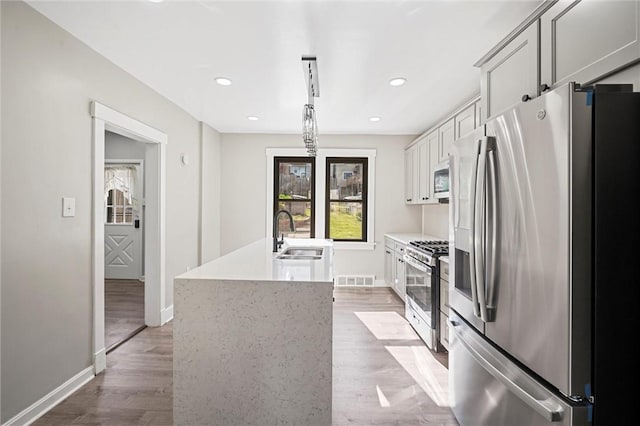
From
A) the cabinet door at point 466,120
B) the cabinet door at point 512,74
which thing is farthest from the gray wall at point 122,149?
the cabinet door at point 512,74

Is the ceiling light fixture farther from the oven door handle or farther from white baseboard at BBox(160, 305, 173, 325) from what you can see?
white baseboard at BBox(160, 305, 173, 325)

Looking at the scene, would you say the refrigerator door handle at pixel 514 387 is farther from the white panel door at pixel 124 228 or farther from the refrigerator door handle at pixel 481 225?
the white panel door at pixel 124 228

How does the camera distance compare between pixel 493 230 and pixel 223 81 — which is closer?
pixel 493 230

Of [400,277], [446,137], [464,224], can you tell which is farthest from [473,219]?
[400,277]

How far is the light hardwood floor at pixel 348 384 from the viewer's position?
214cm

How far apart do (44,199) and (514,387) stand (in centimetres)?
282

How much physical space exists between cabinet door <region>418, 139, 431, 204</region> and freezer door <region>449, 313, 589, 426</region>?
106 inches

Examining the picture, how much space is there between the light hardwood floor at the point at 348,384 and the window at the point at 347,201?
2152mm

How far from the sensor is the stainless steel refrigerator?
1.17 m

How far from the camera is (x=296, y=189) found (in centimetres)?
573

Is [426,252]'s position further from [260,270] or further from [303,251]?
[260,270]

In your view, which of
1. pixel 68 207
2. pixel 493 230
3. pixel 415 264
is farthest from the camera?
pixel 415 264

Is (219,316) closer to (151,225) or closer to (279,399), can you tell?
(279,399)

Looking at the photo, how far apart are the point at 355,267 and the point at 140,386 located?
368 centimetres
